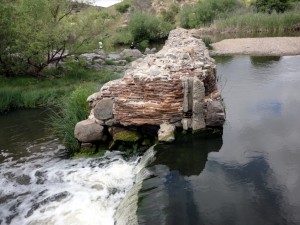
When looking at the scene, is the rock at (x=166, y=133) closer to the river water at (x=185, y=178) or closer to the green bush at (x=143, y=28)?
the river water at (x=185, y=178)

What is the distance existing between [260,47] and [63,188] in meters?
21.3

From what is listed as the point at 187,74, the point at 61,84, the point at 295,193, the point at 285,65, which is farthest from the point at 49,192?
the point at 285,65

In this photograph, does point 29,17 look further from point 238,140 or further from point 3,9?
point 238,140

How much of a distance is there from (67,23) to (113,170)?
532 inches

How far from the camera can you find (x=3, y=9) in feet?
60.6

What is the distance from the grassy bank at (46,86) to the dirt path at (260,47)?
972 centimetres

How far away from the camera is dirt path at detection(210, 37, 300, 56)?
23891 mm

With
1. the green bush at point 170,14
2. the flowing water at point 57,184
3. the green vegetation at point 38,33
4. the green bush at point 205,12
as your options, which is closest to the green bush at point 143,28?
the green bush at point 205,12

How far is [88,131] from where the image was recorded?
9969mm

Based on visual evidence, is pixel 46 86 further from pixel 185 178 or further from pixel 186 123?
pixel 185 178

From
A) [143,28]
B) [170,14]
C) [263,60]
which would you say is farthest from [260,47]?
[170,14]

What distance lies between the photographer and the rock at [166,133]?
30.3 feet

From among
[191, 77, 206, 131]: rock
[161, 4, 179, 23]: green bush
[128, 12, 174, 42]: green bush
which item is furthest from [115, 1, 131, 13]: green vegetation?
[191, 77, 206, 131]: rock

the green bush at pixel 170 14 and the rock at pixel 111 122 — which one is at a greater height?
the green bush at pixel 170 14
